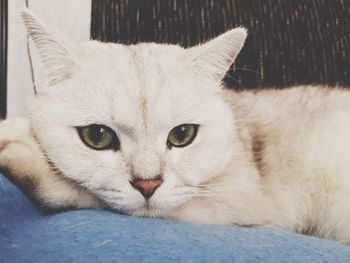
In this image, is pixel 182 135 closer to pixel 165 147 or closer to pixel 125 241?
pixel 165 147

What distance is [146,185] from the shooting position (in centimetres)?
79

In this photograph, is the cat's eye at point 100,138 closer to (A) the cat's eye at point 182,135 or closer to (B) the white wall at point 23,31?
(A) the cat's eye at point 182,135

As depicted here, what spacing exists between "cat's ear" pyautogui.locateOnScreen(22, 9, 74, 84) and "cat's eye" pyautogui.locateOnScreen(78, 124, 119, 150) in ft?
0.46

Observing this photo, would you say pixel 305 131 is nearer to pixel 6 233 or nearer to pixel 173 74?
pixel 173 74

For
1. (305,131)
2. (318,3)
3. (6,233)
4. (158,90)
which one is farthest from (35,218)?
(318,3)

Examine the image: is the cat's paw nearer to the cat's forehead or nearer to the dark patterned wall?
the cat's forehead

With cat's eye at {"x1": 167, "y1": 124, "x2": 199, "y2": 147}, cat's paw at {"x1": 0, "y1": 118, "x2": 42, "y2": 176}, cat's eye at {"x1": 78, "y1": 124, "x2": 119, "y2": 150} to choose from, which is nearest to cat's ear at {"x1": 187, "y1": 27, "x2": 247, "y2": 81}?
cat's eye at {"x1": 167, "y1": 124, "x2": 199, "y2": 147}

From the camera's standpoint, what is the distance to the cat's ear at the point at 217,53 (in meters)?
0.98

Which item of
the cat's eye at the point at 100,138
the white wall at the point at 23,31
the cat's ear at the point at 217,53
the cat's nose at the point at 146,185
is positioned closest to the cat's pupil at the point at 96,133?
the cat's eye at the point at 100,138

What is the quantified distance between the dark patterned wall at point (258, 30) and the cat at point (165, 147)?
353 millimetres

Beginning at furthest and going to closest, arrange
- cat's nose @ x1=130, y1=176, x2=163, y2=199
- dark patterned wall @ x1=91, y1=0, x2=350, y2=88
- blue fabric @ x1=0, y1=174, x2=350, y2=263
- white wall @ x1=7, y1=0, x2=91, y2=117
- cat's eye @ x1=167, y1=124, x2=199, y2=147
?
white wall @ x1=7, y1=0, x2=91, y2=117 < dark patterned wall @ x1=91, y1=0, x2=350, y2=88 < cat's eye @ x1=167, y1=124, x2=199, y2=147 < cat's nose @ x1=130, y1=176, x2=163, y2=199 < blue fabric @ x1=0, y1=174, x2=350, y2=263

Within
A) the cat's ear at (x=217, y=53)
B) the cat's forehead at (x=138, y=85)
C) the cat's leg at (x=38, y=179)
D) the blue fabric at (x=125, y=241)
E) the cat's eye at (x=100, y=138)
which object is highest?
the cat's ear at (x=217, y=53)

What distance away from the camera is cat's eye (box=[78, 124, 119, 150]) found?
2.77 feet

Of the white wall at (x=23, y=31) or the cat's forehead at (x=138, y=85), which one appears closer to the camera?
the cat's forehead at (x=138, y=85)
